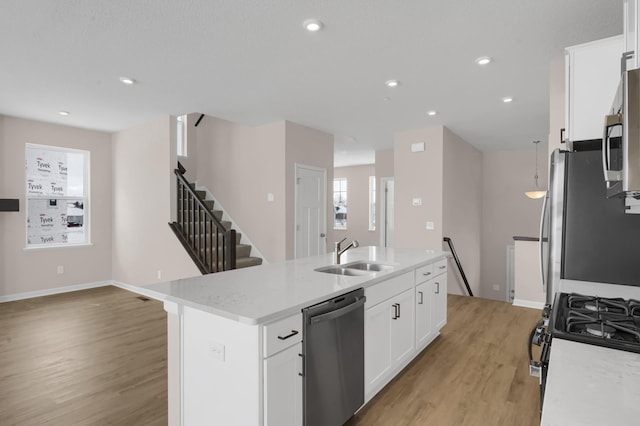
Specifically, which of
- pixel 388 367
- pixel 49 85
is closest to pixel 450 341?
pixel 388 367

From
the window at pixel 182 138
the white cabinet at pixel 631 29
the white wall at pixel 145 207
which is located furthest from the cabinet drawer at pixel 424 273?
the window at pixel 182 138

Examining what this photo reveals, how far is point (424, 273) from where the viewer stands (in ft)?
10.0

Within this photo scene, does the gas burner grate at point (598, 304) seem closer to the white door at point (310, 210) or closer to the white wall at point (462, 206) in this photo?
the white wall at point (462, 206)

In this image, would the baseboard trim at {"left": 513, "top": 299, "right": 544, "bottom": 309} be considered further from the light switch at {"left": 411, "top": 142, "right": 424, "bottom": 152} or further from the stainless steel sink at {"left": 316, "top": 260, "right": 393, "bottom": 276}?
the stainless steel sink at {"left": 316, "top": 260, "right": 393, "bottom": 276}

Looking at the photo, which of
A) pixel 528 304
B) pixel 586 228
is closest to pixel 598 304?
pixel 586 228

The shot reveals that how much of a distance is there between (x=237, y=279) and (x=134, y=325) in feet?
8.36

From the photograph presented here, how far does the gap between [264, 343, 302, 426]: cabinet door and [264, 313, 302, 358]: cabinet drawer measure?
29 mm

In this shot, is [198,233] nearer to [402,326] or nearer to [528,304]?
[402,326]

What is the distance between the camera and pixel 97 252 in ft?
19.6

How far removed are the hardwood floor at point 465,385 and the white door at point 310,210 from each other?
2558 millimetres

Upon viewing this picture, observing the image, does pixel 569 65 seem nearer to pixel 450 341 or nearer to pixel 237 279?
pixel 237 279

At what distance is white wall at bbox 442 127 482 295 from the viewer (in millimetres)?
5621

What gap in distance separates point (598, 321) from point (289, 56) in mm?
2747

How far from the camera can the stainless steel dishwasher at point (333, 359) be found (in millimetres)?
1723
